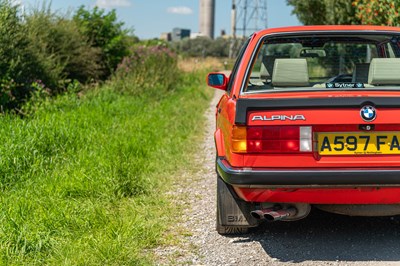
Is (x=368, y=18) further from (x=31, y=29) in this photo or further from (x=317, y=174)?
(x=317, y=174)

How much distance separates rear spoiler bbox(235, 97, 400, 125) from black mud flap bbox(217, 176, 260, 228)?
30.3 inches

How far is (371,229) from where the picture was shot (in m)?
4.76

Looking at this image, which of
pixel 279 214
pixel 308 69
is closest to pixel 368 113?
pixel 279 214

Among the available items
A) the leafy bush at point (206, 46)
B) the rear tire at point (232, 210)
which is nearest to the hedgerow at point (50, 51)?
the rear tire at point (232, 210)

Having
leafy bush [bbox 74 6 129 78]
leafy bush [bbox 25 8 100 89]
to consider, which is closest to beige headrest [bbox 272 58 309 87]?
leafy bush [bbox 25 8 100 89]

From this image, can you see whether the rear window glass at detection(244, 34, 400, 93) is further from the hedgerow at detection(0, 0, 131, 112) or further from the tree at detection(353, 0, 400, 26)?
the hedgerow at detection(0, 0, 131, 112)

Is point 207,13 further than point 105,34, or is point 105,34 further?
point 207,13

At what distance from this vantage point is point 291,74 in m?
4.41

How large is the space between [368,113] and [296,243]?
4.25 feet

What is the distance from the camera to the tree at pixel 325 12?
1789 centimetres

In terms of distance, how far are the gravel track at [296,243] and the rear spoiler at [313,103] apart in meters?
1.10

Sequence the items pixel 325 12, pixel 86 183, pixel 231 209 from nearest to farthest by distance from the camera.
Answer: pixel 231 209 → pixel 86 183 → pixel 325 12

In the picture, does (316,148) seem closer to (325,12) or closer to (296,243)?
(296,243)

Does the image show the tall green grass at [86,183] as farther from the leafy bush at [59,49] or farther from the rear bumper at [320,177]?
the leafy bush at [59,49]
